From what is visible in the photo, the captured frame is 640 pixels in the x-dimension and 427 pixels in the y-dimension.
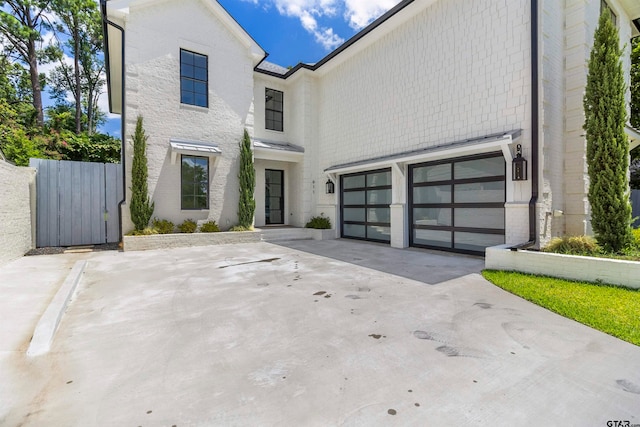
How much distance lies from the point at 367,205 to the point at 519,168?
505 cm

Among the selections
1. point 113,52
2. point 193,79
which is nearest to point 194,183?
point 193,79

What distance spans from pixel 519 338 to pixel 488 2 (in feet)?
26.4

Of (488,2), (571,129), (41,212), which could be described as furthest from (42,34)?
(571,129)

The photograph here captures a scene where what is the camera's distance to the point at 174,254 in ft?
26.9

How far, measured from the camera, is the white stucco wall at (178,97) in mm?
9547

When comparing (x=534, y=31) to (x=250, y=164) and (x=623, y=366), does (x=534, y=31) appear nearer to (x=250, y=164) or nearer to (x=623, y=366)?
(x=623, y=366)

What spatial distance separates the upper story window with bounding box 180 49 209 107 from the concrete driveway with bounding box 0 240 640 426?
771 cm

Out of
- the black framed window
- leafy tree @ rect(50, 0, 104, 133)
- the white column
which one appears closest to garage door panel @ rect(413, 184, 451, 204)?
the white column

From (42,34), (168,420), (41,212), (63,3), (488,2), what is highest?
(63,3)

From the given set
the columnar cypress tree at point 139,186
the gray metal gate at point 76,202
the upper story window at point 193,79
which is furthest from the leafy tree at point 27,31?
the columnar cypress tree at point 139,186

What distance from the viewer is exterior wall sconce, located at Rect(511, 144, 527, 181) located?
6480 millimetres

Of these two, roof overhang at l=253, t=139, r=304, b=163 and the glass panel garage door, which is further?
roof overhang at l=253, t=139, r=304, b=163

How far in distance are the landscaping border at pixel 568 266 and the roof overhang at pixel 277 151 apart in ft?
27.4

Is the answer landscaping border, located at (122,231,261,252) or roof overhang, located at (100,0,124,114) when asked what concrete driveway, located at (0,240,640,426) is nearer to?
landscaping border, located at (122,231,261,252)
